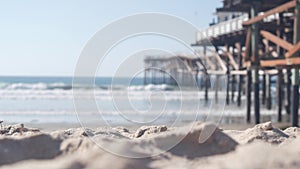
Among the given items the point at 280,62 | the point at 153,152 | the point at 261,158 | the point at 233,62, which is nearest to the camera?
the point at 261,158

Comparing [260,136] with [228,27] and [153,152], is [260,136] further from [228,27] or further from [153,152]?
[228,27]

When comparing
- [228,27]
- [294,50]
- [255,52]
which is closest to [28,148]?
[294,50]

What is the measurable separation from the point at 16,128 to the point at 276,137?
78.2 inches

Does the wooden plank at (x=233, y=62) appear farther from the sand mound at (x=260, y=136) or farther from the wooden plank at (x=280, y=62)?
the sand mound at (x=260, y=136)

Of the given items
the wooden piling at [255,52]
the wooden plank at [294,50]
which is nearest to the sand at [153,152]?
the wooden plank at [294,50]

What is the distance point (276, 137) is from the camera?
326 centimetres

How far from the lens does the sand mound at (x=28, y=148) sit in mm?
2691

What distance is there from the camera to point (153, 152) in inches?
108

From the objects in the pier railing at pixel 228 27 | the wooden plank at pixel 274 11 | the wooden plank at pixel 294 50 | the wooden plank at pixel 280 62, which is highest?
the pier railing at pixel 228 27

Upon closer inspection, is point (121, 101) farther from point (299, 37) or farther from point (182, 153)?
point (299, 37)

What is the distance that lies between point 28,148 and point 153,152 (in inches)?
29.3

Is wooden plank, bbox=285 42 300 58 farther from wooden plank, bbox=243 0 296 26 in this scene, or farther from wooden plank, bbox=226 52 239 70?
wooden plank, bbox=226 52 239 70

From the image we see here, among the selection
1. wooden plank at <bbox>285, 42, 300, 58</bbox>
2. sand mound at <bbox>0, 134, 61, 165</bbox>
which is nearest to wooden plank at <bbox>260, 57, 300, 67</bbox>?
wooden plank at <bbox>285, 42, 300, 58</bbox>

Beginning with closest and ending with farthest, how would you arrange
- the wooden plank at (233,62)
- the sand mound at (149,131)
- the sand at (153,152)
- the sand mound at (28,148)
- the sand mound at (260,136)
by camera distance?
1. the sand at (153,152)
2. the sand mound at (28,148)
3. the sand mound at (260,136)
4. the sand mound at (149,131)
5. the wooden plank at (233,62)
